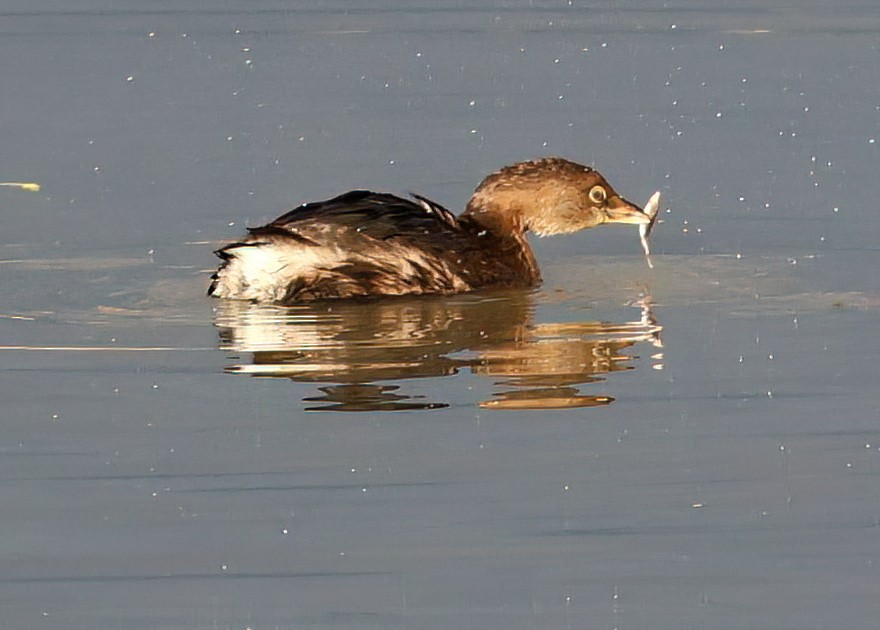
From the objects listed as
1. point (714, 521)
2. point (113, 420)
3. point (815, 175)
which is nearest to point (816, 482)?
point (714, 521)

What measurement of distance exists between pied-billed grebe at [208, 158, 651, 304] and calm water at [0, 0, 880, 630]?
0.17 meters

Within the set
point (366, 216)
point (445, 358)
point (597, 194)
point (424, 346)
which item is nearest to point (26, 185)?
point (366, 216)

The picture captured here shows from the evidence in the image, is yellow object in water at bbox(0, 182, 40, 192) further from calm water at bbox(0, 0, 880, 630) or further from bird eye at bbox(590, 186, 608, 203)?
bird eye at bbox(590, 186, 608, 203)

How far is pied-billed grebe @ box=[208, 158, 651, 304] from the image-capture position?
9953 millimetres

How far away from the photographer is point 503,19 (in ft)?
61.3

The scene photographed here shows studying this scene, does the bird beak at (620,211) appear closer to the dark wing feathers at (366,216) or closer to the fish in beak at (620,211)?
the fish in beak at (620,211)

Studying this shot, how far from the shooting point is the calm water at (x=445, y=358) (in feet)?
19.7

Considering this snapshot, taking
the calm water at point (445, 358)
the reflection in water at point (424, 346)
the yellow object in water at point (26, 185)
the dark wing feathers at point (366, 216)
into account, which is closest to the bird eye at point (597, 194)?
the calm water at point (445, 358)

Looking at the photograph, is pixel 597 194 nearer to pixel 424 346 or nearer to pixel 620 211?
pixel 620 211

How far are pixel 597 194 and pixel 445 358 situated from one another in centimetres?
244

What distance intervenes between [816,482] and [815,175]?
19.4 ft

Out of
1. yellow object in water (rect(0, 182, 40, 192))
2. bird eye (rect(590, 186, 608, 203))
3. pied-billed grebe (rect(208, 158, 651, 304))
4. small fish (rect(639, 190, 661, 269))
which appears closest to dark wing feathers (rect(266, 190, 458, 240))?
pied-billed grebe (rect(208, 158, 651, 304))

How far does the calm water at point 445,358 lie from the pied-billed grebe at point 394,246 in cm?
17

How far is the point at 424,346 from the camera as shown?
9.05 m
